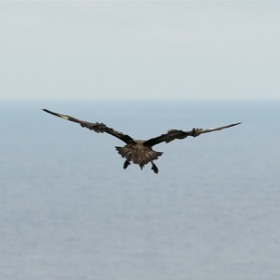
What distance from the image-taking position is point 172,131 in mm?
23406

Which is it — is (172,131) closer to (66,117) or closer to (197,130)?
(197,130)

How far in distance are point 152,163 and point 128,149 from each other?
0.63 m

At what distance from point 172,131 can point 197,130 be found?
Answer: 56cm

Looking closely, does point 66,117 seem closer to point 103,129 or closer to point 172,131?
point 103,129

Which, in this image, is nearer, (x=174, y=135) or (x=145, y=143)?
(x=174, y=135)

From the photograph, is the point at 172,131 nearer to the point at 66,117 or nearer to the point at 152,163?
the point at 152,163

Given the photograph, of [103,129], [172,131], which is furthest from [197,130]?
[103,129]

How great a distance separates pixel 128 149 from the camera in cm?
2361

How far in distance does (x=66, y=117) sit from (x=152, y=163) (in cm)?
227

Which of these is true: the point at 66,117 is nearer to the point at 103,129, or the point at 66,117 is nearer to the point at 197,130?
the point at 103,129

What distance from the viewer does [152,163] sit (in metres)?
23.5

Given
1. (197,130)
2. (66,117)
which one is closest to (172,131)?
(197,130)

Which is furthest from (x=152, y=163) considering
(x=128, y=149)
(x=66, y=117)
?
(x=66, y=117)

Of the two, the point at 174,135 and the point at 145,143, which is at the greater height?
the point at 174,135
